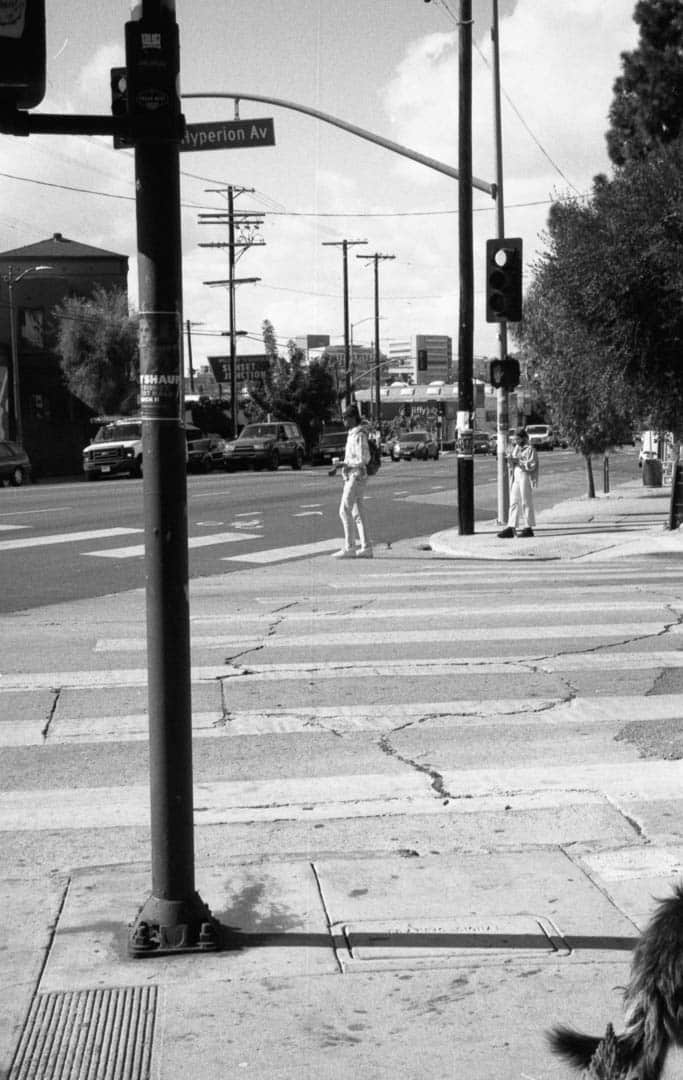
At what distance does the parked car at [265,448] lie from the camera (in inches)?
2058

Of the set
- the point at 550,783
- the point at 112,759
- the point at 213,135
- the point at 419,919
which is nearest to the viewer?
the point at 419,919

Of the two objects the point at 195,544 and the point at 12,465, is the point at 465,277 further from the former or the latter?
the point at 12,465

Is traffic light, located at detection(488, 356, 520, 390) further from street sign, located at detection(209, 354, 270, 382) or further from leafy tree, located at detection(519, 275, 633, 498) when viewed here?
street sign, located at detection(209, 354, 270, 382)

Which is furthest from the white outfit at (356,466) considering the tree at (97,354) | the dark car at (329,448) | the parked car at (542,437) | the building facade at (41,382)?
the parked car at (542,437)

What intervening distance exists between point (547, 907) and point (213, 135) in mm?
16247

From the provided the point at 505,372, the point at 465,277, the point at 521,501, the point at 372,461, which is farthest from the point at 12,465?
the point at 372,461

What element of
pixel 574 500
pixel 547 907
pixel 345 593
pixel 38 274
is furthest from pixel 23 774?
pixel 38 274

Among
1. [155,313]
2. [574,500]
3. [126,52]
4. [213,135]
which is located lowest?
[574,500]

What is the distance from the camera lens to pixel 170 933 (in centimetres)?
442

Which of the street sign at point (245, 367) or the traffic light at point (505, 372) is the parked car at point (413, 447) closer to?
the street sign at point (245, 367)

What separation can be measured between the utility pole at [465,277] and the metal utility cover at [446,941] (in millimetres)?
16317

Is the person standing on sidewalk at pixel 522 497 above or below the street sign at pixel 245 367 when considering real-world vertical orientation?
below

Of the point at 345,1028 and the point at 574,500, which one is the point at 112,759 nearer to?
the point at 345,1028

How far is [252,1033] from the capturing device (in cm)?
386
